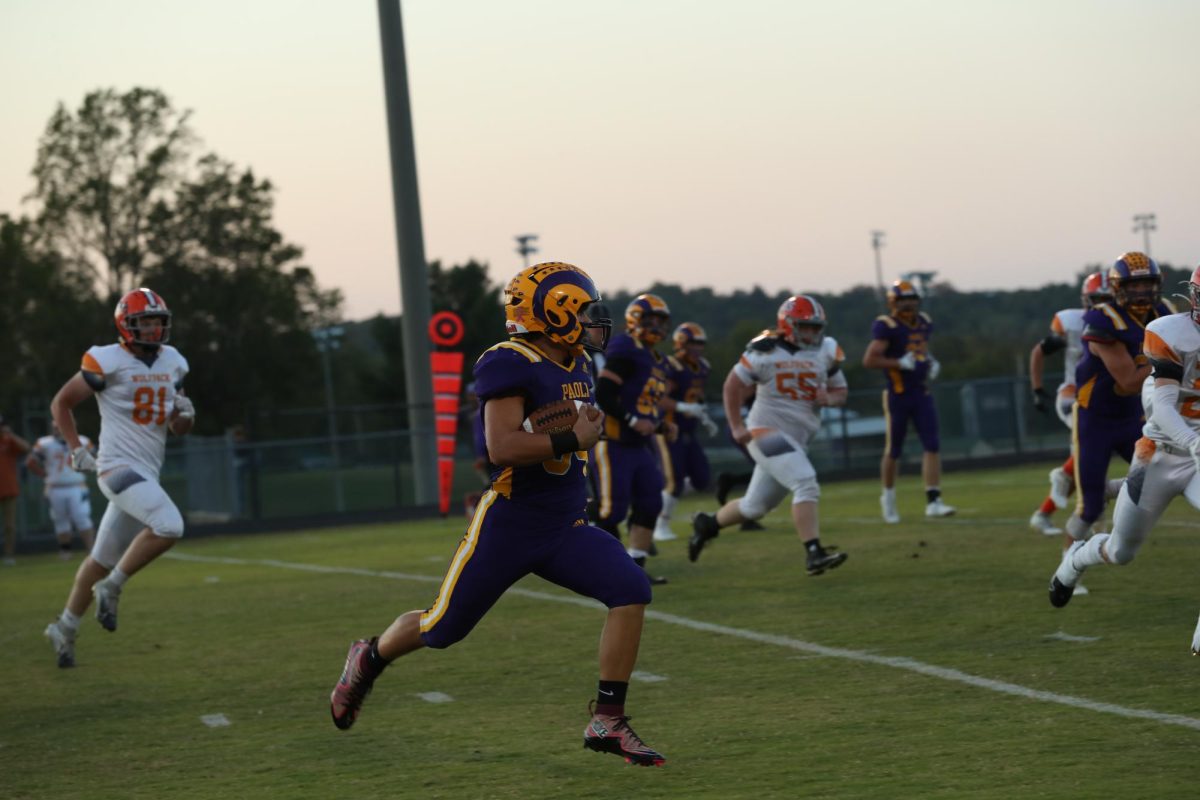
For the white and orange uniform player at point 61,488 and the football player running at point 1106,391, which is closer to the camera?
the football player running at point 1106,391

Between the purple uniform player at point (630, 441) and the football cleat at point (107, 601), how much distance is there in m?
3.56

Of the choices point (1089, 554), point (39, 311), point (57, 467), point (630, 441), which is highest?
point (39, 311)

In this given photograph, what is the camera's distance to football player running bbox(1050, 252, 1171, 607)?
8523 millimetres

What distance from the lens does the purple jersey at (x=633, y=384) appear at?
39.3 ft

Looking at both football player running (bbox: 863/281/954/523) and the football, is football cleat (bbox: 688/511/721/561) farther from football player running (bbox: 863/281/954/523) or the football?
the football

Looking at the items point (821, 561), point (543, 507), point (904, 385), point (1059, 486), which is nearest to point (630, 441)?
point (821, 561)

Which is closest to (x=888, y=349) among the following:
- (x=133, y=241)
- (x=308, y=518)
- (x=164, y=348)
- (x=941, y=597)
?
(x=941, y=597)

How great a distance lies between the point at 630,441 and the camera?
12008 mm

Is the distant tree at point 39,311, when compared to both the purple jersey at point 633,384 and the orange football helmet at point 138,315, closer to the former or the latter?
the purple jersey at point 633,384

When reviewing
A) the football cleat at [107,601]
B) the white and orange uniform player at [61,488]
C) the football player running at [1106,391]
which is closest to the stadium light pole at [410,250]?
the white and orange uniform player at [61,488]

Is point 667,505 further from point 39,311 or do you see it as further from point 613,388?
point 39,311

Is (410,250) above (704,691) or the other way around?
above

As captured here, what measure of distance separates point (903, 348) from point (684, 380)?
2082mm

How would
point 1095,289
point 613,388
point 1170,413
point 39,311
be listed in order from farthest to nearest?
point 39,311 < point 613,388 < point 1095,289 < point 1170,413
